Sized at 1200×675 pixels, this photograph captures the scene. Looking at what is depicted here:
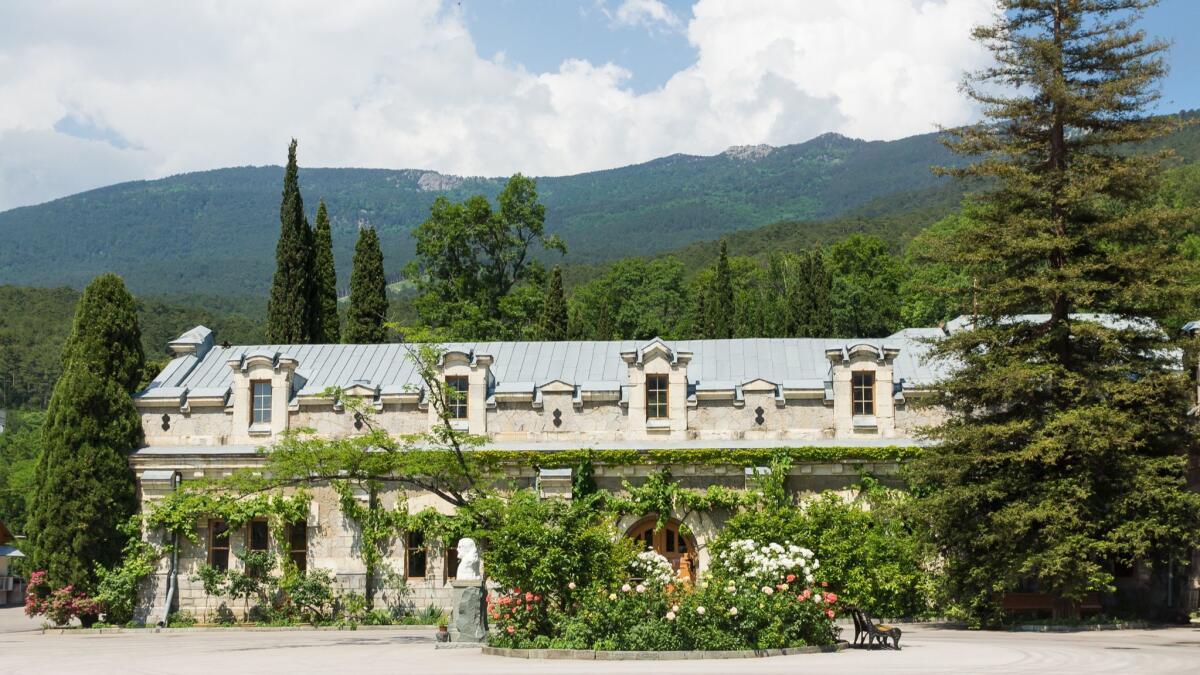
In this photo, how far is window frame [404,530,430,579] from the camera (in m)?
36.0

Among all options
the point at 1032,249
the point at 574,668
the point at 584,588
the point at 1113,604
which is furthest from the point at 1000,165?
the point at 574,668

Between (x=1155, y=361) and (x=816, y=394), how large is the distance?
889cm

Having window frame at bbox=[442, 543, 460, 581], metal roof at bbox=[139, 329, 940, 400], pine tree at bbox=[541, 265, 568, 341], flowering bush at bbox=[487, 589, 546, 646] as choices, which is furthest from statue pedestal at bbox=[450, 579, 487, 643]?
pine tree at bbox=[541, 265, 568, 341]

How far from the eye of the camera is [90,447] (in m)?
35.7

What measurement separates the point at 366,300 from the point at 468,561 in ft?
90.8

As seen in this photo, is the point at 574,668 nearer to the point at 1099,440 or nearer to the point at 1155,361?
the point at 1099,440

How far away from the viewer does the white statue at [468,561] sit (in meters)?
26.7

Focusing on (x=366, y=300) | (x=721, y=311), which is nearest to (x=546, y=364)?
(x=366, y=300)

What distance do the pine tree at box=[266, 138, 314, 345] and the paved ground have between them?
67.6ft

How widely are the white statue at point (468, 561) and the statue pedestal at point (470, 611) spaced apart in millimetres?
123

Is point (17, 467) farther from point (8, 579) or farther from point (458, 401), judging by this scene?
point (458, 401)

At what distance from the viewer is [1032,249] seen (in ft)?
101

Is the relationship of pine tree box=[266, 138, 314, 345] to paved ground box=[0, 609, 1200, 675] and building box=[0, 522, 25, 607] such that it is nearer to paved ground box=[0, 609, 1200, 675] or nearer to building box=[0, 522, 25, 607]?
building box=[0, 522, 25, 607]

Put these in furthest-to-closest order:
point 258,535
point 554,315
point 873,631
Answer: point 554,315, point 258,535, point 873,631
